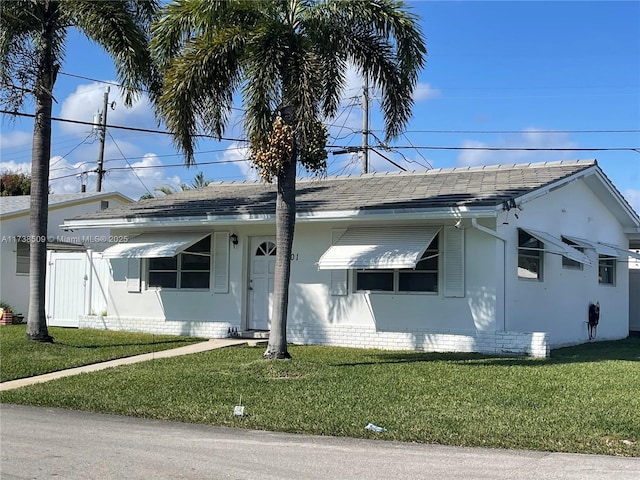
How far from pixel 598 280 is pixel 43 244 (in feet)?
44.7

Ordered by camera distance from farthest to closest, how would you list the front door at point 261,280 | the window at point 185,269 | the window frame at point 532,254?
the window at point 185,269, the front door at point 261,280, the window frame at point 532,254

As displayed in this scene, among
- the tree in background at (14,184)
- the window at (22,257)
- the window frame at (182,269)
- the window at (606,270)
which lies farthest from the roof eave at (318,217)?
the tree in background at (14,184)

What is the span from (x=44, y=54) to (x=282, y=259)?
6.78 meters

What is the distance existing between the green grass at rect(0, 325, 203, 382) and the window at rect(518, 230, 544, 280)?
7.21m

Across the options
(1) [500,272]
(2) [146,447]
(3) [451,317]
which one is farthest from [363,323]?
(2) [146,447]

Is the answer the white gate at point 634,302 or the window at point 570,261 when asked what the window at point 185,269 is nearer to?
the window at point 570,261

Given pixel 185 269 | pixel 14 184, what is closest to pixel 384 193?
pixel 185 269

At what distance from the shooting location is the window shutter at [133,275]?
1836 centimetres

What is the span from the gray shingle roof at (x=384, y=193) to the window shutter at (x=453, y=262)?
29.6 inches

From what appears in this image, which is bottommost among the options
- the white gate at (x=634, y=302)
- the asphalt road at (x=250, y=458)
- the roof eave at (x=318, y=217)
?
the asphalt road at (x=250, y=458)

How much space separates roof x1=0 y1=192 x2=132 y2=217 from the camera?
23.8 metres

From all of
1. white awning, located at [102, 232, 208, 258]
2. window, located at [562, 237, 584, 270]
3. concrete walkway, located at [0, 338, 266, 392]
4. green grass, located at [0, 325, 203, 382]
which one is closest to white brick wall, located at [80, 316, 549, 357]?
green grass, located at [0, 325, 203, 382]

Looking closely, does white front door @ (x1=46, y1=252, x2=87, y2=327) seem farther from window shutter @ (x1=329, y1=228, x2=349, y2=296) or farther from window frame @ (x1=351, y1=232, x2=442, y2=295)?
window frame @ (x1=351, y1=232, x2=442, y2=295)

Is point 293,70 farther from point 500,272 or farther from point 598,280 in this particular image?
point 598,280
